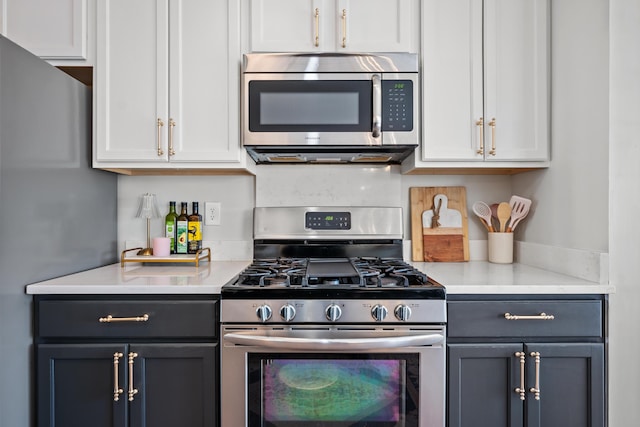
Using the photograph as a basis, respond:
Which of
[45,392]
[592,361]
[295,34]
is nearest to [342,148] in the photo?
[295,34]

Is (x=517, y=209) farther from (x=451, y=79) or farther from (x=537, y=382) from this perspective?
(x=537, y=382)

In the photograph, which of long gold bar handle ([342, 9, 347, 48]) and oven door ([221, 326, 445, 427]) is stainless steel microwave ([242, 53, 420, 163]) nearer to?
long gold bar handle ([342, 9, 347, 48])

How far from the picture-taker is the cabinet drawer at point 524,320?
1.37m

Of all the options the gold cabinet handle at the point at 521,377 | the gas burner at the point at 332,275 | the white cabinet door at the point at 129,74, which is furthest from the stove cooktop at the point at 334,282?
the white cabinet door at the point at 129,74

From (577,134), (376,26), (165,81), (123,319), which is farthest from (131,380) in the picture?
(577,134)

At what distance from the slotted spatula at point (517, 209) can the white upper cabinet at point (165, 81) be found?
1.37 metres

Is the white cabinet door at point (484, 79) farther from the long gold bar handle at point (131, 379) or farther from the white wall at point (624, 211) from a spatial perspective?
the long gold bar handle at point (131, 379)

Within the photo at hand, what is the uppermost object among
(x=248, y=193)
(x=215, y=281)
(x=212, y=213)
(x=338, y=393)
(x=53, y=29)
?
(x=53, y=29)

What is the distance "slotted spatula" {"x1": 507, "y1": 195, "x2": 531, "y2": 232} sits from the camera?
1848 millimetres

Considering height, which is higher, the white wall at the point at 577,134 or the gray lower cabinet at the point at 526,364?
the white wall at the point at 577,134

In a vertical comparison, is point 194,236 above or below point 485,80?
below

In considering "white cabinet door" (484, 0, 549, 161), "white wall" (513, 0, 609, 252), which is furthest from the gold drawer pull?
"white wall" (513, 0, 609, 252)

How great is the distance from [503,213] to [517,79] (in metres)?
0.64

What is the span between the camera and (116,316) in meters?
1.36
